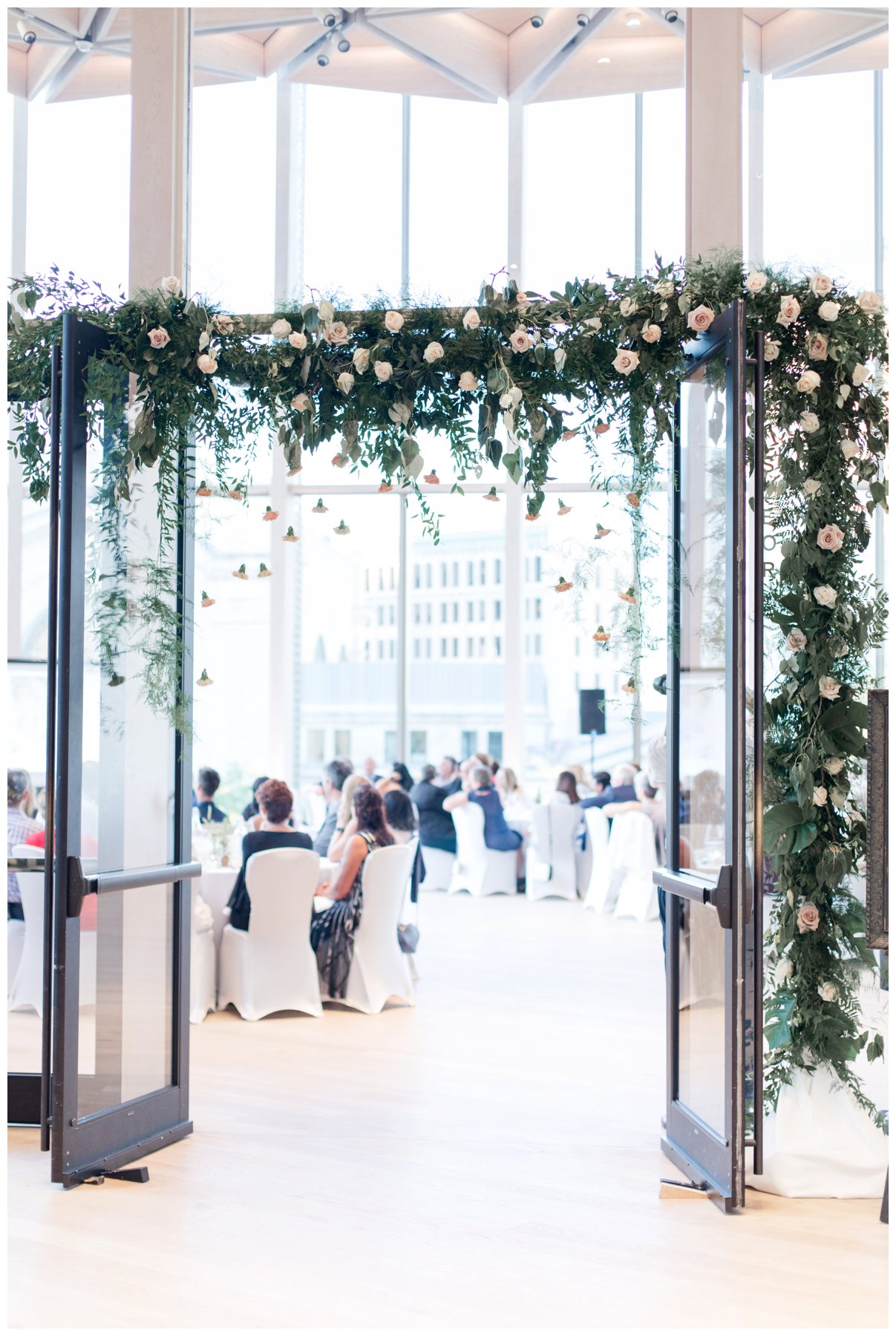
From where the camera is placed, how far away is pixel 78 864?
3.96 metres

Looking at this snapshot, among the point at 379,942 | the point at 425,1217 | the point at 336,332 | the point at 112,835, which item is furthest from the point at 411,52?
the point at 425,1217

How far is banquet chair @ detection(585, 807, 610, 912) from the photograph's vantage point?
1000 centimetres

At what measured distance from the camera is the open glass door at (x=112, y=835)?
398 cm

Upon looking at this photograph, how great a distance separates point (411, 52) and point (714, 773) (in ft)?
27.8

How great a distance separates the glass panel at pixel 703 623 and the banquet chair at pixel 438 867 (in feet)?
23.2

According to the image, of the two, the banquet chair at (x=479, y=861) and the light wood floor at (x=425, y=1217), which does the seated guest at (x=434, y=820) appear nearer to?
the banquet chair at (x=479, y=861)

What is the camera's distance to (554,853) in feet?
34.8

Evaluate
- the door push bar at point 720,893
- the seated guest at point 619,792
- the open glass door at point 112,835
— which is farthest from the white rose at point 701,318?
the seated guest at point 619,792

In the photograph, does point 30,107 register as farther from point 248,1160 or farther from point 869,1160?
point 869,1160

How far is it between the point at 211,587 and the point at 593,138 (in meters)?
6.25

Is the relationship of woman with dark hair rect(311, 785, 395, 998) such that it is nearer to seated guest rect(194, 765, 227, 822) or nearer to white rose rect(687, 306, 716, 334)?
seated guest rect(194, 765, 227, 822)

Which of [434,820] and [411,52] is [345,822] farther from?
[411,52]

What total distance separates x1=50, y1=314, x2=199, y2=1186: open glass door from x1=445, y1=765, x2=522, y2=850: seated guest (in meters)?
6.30

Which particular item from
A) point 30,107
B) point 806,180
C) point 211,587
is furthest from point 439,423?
point 211,587
